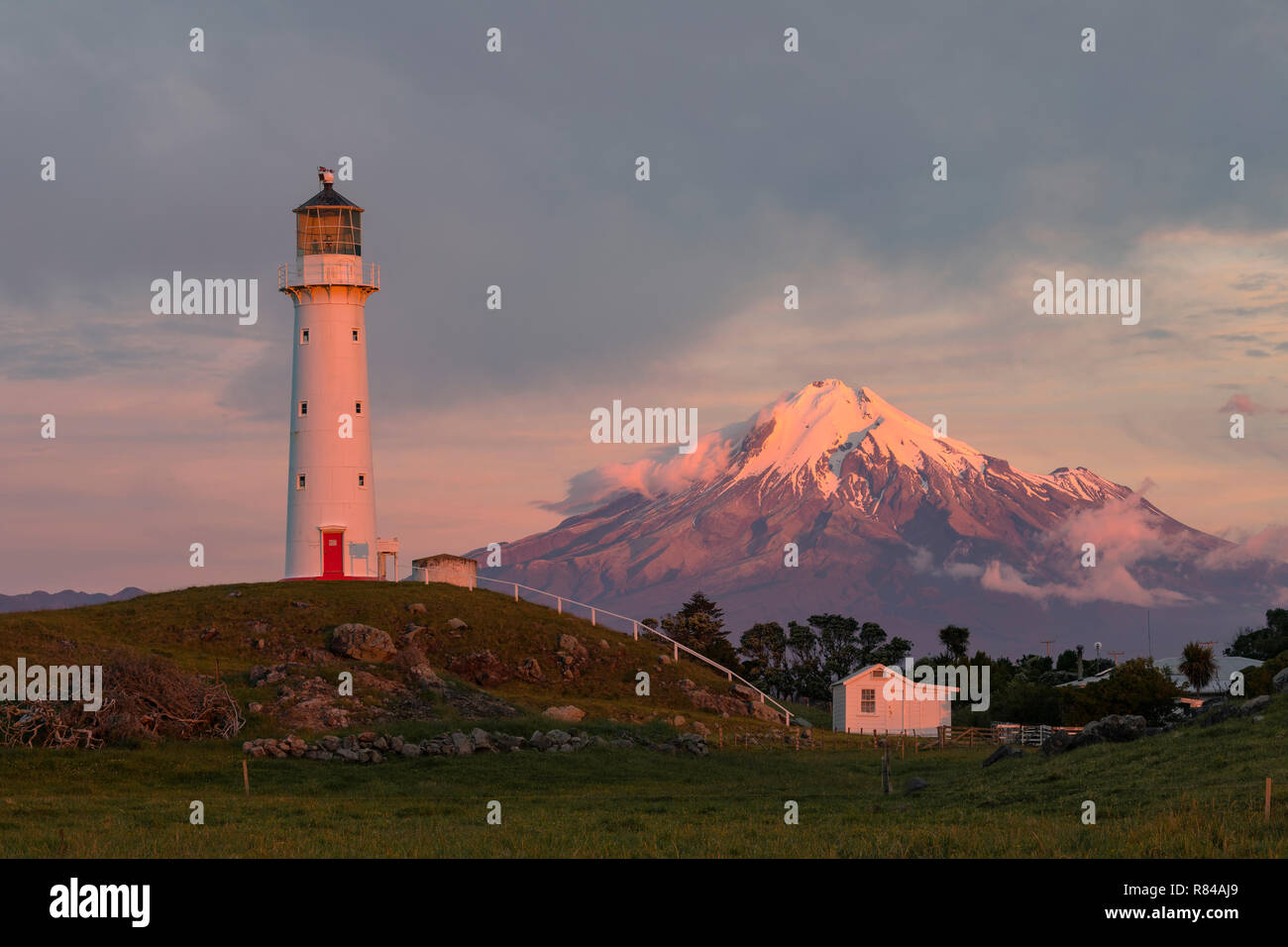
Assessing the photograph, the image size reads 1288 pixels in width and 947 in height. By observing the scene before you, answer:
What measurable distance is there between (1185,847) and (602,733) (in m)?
34.3

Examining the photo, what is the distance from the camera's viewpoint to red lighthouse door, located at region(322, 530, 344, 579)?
71688 mm

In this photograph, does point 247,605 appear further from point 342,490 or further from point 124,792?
point 124,792

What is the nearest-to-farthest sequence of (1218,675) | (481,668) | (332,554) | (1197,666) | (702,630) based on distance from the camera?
(481,668) → (332,554) → (1197,666) → (1218,675) → (702,630)

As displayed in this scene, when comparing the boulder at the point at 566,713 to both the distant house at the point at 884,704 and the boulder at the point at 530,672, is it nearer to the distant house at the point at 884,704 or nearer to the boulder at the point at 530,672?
the boulder at the point at 530,672

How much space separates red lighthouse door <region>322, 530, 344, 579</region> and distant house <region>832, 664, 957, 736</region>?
29.3 metres

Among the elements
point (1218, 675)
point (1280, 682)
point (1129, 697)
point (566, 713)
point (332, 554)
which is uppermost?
point (332, 554)

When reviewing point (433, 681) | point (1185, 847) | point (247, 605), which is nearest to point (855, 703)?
point (433, 681)

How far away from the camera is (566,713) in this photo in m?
55.0

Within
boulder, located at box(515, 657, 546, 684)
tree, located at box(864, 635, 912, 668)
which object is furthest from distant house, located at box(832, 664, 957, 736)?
tree, located at box(864, 635, 912, 668)

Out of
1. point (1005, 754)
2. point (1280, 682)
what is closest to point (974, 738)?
point (1280, 682)

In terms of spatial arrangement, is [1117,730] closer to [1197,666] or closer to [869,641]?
[1197,666]

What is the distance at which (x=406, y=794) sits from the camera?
36.6 metres

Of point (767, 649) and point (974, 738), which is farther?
point (767, 649)

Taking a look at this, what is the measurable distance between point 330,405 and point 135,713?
105 feet
